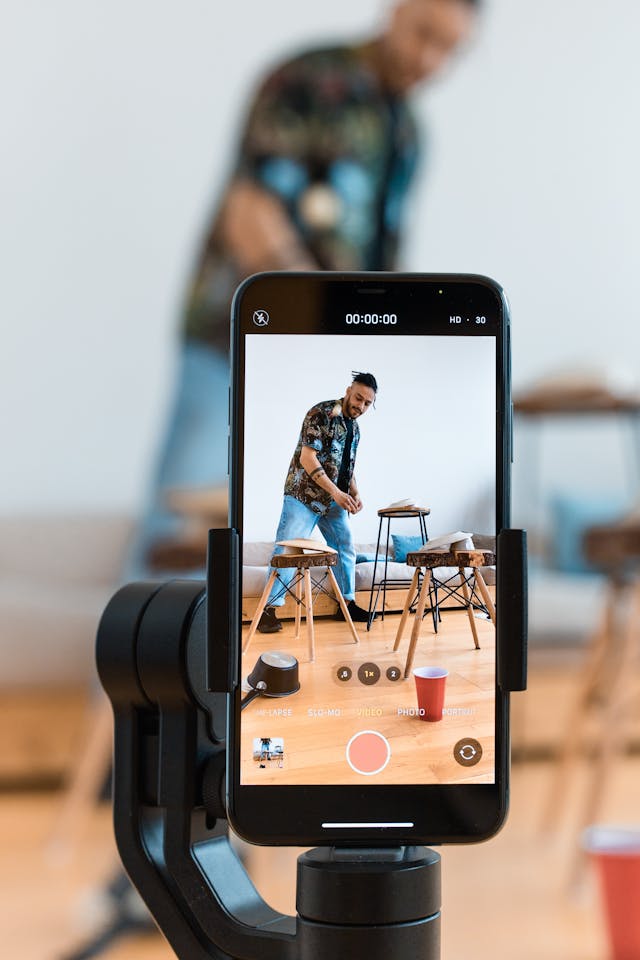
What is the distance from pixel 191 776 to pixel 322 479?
4.1 inches

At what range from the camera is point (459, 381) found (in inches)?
14.3

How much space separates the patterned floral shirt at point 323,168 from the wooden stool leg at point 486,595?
1.93 metres

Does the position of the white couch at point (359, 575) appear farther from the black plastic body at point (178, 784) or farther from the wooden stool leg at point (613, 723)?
the wooden stool leg at point (613, 723)

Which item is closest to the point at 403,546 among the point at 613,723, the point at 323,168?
the point at 613,723

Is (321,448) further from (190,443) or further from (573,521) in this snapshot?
(573,521)

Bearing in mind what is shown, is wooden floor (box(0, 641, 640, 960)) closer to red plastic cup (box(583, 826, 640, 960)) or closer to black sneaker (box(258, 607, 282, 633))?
red plastic cup (box(583, 826, 640, 960))

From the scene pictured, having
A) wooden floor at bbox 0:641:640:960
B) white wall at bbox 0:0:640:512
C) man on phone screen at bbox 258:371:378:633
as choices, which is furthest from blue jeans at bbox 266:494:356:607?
white wall at bbox 0:0:640:512

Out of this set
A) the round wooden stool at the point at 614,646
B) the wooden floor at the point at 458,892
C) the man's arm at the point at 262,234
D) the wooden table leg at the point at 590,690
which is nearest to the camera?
the wooden floor at the point at 458,892

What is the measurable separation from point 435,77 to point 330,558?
2.60m

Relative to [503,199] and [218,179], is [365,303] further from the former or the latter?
[503,199]

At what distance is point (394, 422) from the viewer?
1.18 feet

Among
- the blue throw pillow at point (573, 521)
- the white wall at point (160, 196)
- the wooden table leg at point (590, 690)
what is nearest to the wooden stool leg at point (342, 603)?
the wooden table leg at point (590, 690)

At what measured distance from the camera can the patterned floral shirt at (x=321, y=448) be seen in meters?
0.35

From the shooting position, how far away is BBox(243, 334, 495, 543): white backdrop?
348 millimetres
